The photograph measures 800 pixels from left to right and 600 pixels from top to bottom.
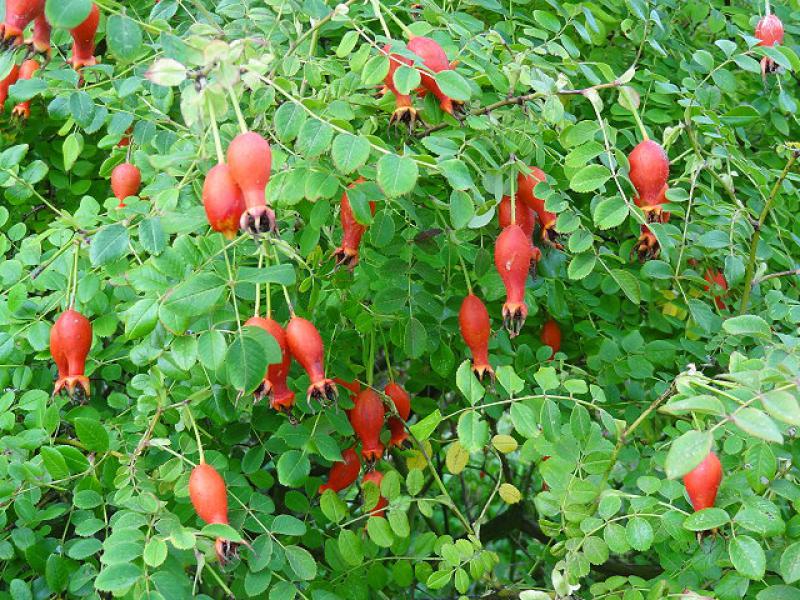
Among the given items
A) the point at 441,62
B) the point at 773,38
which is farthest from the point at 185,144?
the point at 773,38

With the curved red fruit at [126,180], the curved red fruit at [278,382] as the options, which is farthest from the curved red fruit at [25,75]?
the curved red fruit at [278,382]

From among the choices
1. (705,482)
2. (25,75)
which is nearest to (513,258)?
(705,482)

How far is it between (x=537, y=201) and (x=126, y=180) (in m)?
0.93

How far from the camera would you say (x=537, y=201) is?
196 centimetres

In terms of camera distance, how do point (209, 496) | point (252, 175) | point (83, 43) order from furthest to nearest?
1. point (83, 43)
2. point (209, 496)
3. point (252, 175)

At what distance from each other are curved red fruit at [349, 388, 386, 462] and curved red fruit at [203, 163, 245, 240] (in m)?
0.65

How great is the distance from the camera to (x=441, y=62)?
1764 millimetres

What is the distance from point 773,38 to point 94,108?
1597mm

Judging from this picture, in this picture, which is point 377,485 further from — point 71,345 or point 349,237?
point 71,345

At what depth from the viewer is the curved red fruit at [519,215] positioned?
194 centimetres

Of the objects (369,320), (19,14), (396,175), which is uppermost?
(19,14)

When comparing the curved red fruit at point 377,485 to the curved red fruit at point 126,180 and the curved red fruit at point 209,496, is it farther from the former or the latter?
the curved red fruit at point 126,180

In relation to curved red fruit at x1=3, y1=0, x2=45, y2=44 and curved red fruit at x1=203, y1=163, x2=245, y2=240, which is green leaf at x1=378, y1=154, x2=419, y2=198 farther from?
curved red fruit at x1=3, y1=0, x2=45, y2=44

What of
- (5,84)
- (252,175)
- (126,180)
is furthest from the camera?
(5,84)
